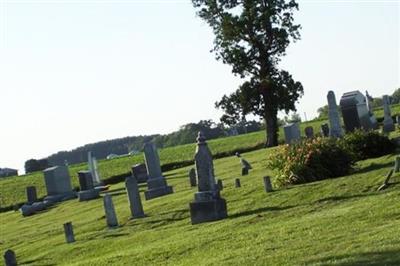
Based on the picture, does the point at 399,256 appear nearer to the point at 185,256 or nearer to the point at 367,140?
the point at 185,256

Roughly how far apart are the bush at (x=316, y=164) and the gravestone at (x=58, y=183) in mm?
20005

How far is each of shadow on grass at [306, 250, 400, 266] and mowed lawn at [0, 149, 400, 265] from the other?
0.01 m

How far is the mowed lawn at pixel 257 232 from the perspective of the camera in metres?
12.3

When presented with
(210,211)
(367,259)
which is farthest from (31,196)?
(367,259)

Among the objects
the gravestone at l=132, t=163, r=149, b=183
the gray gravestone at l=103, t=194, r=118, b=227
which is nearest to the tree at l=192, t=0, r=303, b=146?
the gravestone at l=132, t=163, r=149, b=183

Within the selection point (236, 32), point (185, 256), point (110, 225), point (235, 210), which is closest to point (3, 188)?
point (236, 32)

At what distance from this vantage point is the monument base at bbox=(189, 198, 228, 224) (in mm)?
19578

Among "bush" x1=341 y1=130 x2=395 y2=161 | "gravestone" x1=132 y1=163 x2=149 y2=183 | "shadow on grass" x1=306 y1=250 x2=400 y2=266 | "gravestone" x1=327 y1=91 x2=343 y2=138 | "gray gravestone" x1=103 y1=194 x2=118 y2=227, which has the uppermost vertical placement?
"gravestone" x1=327 y1=91 x2=343 y2=138

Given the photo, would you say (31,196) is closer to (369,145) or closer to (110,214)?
(110,214)

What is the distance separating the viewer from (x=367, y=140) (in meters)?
25.2

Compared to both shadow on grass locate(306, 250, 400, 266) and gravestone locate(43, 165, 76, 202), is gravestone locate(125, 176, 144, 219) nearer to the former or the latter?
shadow on grass locate(306, 250, 400, 266)

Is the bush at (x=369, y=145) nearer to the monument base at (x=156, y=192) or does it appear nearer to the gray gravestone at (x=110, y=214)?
the gray gravestone at (x=110, y=214)

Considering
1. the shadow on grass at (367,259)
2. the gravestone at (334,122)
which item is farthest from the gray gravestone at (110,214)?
the shadow on grass at (367,259)

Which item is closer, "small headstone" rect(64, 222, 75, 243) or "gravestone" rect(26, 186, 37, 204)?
"small headstone" rect(64, 222, 75, 243)
